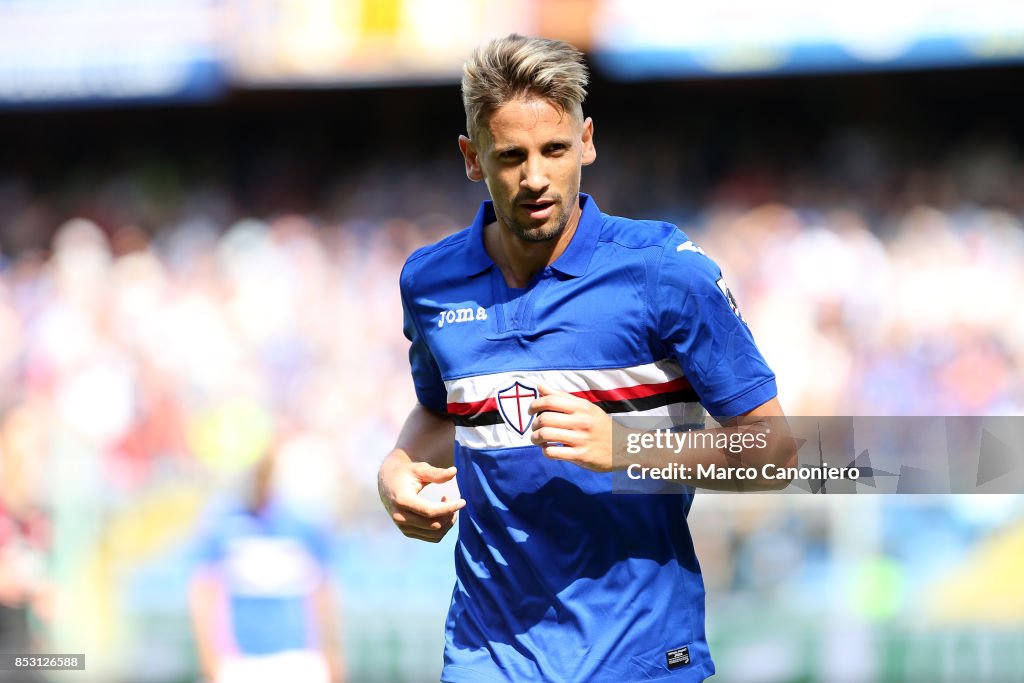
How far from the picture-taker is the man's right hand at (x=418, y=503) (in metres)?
3.00

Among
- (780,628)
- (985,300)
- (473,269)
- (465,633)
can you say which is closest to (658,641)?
(465,633)

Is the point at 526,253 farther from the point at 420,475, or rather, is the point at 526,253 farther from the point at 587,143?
the point at 420,475

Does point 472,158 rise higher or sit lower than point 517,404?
higher

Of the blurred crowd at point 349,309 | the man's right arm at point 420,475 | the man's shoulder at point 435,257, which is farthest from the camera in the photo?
the blurred crowd at point 349,309

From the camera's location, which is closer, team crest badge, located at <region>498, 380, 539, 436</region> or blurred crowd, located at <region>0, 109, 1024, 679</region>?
team crest badge, located at <region>498, 380, 539, 436</region>

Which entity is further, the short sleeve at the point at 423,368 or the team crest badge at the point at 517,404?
the short sleeve at the point at 423,368

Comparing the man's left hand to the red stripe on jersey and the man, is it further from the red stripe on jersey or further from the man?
the red stripe on jersey

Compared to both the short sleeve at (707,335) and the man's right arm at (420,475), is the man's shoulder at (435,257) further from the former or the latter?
the short sleeve at (707,335)

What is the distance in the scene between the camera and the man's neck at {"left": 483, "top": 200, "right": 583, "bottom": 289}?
316 centimetres

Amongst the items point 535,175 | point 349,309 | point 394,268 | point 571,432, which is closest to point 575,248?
point 535,175

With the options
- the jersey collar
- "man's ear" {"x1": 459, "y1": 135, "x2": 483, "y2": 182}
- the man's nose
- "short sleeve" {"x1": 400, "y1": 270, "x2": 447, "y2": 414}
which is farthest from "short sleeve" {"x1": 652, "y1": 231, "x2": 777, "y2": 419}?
→ "short sleeve" {"x1": 400, "y1": 270, "x2": 447, "y2": 414}

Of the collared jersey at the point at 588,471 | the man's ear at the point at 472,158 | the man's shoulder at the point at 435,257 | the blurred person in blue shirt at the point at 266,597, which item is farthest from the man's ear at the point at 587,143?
the blurred person in blue shirt at the point at 266,597

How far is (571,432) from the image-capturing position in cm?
279

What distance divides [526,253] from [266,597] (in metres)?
4.01
